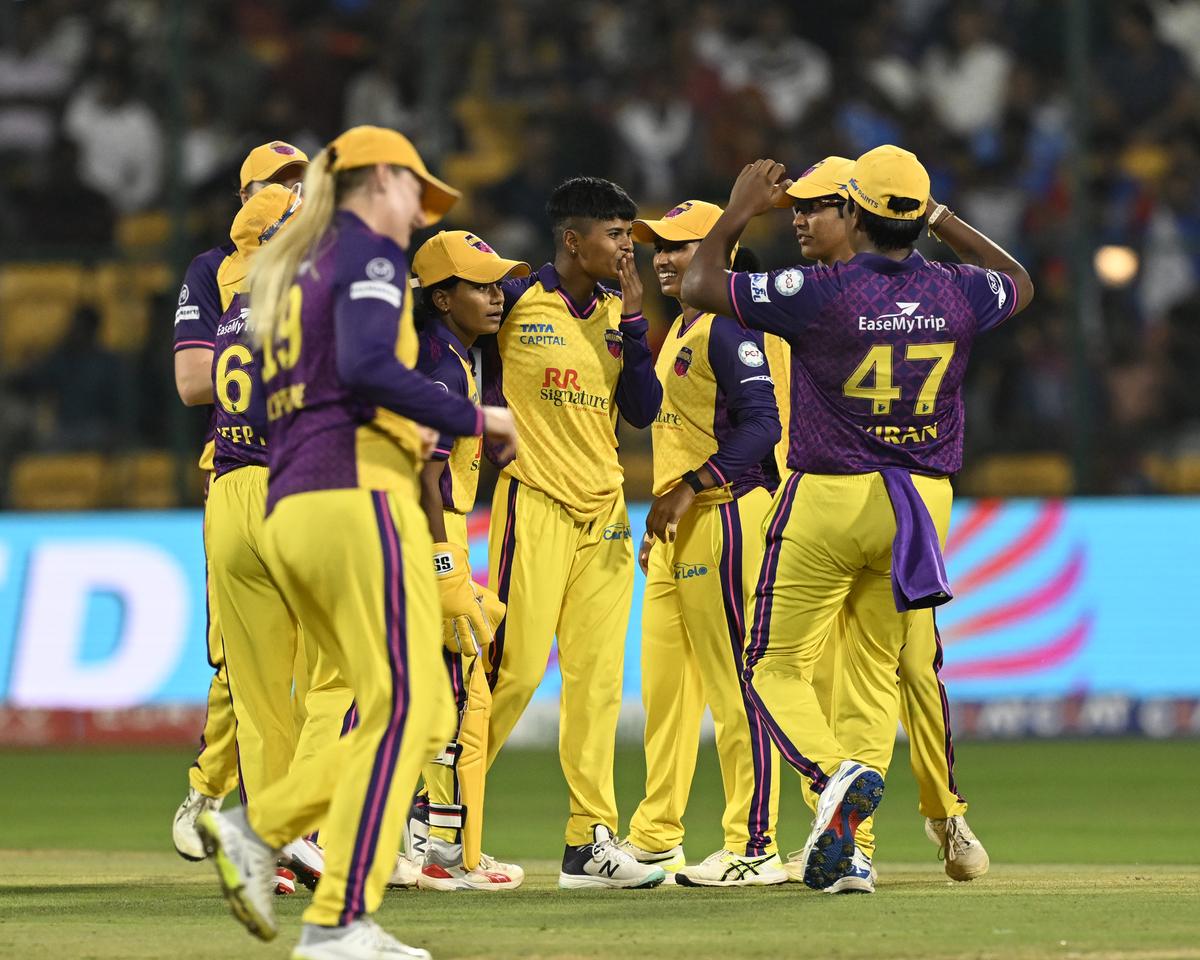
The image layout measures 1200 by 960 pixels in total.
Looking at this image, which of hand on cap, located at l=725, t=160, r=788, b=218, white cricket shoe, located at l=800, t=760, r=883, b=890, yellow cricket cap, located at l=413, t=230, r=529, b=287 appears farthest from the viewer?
yellow cricket cap, located at l=413, t=230, r=529, b=287

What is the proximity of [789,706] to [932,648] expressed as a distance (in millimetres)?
666

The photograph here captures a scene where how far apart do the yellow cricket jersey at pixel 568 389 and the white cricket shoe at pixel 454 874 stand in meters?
1.32

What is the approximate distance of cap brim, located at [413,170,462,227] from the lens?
5539 millimetres

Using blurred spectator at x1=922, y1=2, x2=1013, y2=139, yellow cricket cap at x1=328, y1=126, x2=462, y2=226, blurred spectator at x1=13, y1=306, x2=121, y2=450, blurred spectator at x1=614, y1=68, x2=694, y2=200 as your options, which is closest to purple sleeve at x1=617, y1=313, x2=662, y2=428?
yellow cricket cap at x1=328, y1=126, x2=462, y2=226

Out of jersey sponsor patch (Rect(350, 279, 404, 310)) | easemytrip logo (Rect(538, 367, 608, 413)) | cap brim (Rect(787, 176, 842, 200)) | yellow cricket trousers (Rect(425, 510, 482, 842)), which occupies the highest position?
cap brim (Rect(787, 176, 842, 200))

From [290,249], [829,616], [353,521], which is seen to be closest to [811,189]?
[829,616]

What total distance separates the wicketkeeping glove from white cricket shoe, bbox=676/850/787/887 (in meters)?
1.13

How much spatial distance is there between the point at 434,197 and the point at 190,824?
10.6 ft

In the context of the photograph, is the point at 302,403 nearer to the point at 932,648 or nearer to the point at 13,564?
the point at 932,648

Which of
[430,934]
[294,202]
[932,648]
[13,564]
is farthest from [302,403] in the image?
[13,564]

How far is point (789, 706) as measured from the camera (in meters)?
6.93

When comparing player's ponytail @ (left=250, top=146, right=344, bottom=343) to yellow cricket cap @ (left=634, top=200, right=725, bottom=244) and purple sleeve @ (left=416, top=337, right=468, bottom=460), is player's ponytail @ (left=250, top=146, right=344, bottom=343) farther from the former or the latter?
yellow cricket cap @ (left=634, top=200, right=725, bottom=244)

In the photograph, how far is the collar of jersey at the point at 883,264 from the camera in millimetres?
6898

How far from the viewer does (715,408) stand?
782 centimetres
